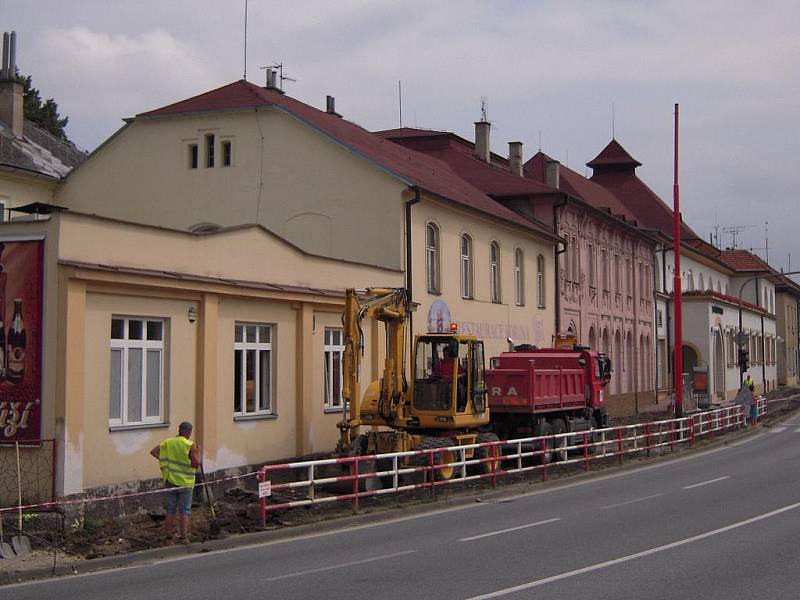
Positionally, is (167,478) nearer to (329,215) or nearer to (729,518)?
(729,518)

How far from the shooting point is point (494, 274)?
117ft

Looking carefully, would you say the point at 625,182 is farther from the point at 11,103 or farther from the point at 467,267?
the point at 11,103

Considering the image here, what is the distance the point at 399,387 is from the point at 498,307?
1445 centimetres

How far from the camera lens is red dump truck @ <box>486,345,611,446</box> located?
1019 inches

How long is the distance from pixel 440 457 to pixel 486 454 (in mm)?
1581

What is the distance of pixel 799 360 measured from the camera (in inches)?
4016

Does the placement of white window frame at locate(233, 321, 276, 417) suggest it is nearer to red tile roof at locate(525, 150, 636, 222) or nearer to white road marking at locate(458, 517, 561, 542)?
white road marking at locate(458, 517, 561, 542)

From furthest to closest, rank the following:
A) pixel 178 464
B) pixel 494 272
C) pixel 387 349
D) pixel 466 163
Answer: pixel 466 163 < pixel 494 272 < pixel 387 349 < pixel 178 464

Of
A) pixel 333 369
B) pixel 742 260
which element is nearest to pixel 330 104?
pixel 333 369

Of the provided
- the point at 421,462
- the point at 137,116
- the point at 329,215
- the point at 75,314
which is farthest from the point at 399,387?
the point at 137,116

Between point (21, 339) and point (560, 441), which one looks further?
point (560, 441)

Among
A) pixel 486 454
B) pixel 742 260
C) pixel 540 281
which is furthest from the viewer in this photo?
pixel 742 260

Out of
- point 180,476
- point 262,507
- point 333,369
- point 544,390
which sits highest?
point 333,369

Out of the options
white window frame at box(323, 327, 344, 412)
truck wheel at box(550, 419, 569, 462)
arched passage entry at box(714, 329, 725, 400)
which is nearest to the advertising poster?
white window frame at box(323, 327, 344, 412)
